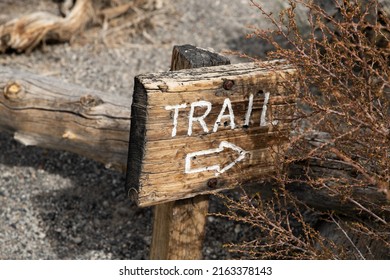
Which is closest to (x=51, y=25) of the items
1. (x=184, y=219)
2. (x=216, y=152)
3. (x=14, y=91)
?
(x=14, y=91)

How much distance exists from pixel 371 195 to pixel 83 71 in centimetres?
295

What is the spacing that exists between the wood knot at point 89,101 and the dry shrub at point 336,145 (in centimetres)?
114

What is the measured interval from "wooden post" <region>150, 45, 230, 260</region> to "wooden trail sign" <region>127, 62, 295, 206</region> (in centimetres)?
15

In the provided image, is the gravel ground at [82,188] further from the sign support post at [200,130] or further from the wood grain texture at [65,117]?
the sign support post at [200,130]

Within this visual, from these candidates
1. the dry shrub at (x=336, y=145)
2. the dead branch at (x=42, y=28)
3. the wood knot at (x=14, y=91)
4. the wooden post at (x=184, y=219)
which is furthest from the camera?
the dead branch at (x=42, y=28)

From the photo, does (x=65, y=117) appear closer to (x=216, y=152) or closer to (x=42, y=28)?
(x=216, y=152)

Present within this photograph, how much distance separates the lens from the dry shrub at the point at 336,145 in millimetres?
2934

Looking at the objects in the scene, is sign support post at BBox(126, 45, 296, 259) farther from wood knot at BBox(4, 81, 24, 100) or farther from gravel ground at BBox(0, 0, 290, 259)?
wood knot at BBox(4, 81, 24, 100)

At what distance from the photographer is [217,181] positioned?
324 cm

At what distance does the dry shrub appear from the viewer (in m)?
2.93

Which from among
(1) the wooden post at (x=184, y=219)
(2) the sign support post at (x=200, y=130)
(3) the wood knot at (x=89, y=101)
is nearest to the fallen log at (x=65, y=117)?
(3) the wood knot at (x=89, y=101)

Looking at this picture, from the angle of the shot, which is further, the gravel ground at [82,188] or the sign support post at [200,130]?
the gravel ground at [82,188]

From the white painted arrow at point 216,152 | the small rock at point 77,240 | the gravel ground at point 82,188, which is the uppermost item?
the white painted arrow at point 216,152

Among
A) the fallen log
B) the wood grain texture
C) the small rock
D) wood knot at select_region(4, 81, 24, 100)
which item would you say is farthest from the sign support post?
wood knot at select_region(4, 81, 24, 100)
